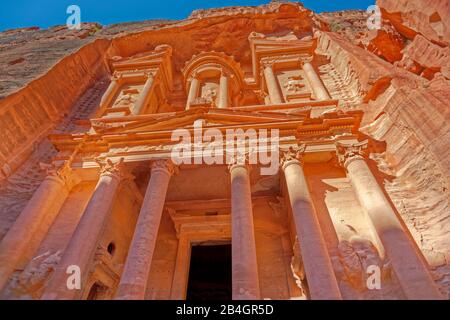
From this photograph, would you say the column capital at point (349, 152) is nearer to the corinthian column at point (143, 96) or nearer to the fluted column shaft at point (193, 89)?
the fluted column shaft at point (193, 89)

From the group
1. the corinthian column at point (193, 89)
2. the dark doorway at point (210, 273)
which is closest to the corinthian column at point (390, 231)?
the dark doorway at point (210, 273)

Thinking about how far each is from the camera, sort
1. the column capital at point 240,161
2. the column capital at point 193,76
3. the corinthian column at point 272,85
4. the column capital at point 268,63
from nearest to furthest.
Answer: the column capital at point 240,161 → the corinthian column at point 272,85 → the column capital at point 268,63 → the column capital at point 193,76

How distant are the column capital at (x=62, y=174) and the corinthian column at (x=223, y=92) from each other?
6623mm

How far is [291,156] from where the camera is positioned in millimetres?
8367

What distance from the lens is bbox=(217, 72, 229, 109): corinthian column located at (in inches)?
544

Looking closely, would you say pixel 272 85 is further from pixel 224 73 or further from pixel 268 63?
pixel 224 73

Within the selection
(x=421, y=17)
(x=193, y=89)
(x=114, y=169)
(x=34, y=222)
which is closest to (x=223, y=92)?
(x=193, y=89)

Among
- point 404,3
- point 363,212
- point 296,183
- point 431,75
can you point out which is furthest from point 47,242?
point 404,3

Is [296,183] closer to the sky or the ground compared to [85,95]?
closer to the ground

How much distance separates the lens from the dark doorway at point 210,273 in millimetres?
12077

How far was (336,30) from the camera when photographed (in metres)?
20.7

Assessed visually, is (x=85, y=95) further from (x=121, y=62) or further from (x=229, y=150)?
(x=229, y=150)

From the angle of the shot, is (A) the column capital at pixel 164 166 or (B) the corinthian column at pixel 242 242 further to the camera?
(A) the column capital at pixel 164 166
